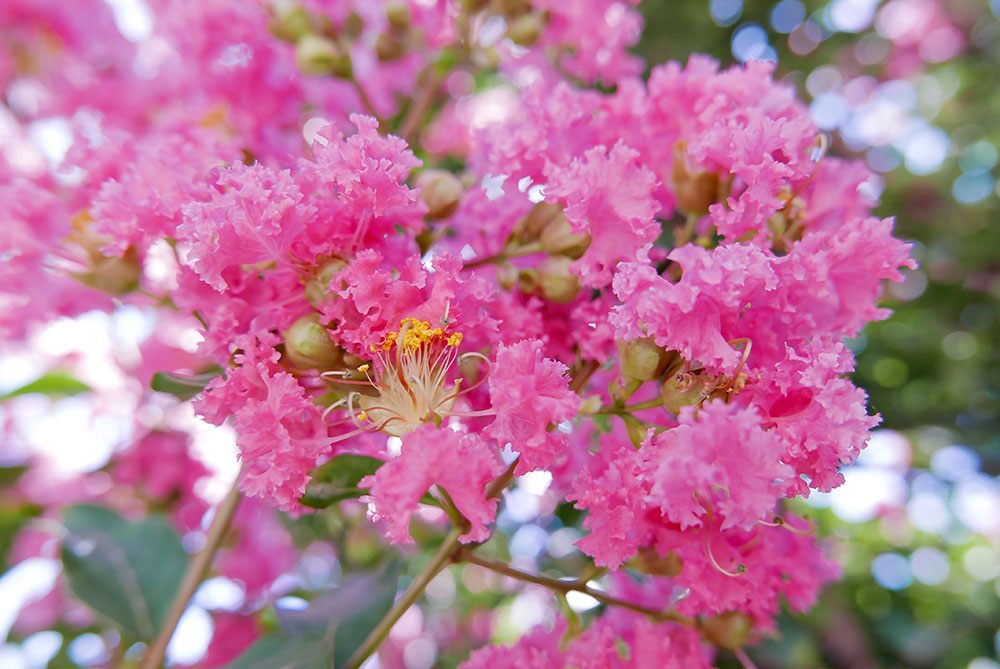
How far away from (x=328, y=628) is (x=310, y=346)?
1.57ft

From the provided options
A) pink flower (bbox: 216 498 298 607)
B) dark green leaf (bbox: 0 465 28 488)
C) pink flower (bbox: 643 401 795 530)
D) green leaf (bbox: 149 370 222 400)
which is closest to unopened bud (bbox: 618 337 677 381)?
pink flower (bbox: 643 401 795 530)

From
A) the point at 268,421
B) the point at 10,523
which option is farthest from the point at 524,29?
the point at 10,523

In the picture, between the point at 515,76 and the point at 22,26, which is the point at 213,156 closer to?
the point at 515,76

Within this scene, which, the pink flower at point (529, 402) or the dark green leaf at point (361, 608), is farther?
the dark green leaf at point (361, 608)

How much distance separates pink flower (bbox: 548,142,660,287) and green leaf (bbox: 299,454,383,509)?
1.12ft

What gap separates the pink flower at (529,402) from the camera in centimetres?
69

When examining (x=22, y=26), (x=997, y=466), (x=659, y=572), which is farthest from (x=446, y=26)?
(x=997, y=466)

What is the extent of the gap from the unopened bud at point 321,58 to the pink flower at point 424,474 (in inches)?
34.3

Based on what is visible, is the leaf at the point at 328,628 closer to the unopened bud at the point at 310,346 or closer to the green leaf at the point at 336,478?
the green leaf at the point at 336,478

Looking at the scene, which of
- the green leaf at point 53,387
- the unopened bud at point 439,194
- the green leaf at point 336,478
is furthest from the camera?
the green leaf at point 53,387

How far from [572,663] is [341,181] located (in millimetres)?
627

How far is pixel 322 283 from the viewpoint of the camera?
794mm

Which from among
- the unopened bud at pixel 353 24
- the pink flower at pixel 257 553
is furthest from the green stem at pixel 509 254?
the pink flower at pixel 257 553

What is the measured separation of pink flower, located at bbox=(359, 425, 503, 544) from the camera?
66cm
